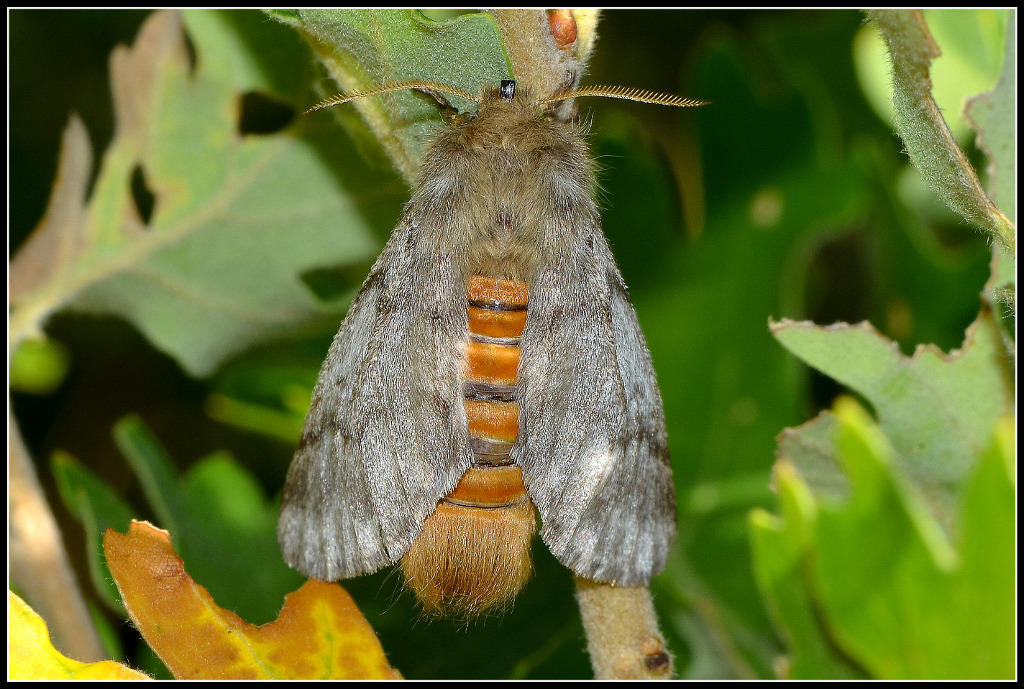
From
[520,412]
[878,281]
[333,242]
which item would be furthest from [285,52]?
[878,281]

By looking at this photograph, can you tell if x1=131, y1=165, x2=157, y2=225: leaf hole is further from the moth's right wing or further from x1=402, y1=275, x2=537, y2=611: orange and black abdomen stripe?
x1=402, y1=275, x2=537, y2=611: orange and black abdomen stripe

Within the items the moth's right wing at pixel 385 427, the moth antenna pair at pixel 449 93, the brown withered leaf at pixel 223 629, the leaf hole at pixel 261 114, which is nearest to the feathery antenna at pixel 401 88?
the moth antenna pair at pixel 449 93

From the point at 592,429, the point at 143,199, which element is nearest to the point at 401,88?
the point at 592,429

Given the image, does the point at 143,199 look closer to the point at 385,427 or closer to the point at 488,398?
the point at 385,427

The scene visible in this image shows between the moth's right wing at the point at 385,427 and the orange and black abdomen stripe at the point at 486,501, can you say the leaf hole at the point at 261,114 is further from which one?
the orange and black abdomen stripe at the point at 486,501

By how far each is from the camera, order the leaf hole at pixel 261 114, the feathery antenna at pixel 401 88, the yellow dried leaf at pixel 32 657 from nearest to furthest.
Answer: the yellow dried leaf at pixel 32 657
the feathery antenna at pixel 401 88
the leaf hole at pixel 261 114

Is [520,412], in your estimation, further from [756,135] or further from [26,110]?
[26,110]

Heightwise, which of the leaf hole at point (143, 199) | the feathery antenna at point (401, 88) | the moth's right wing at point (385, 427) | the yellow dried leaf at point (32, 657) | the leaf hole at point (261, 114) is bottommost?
the yellow dried leaf at point (32, 657)
